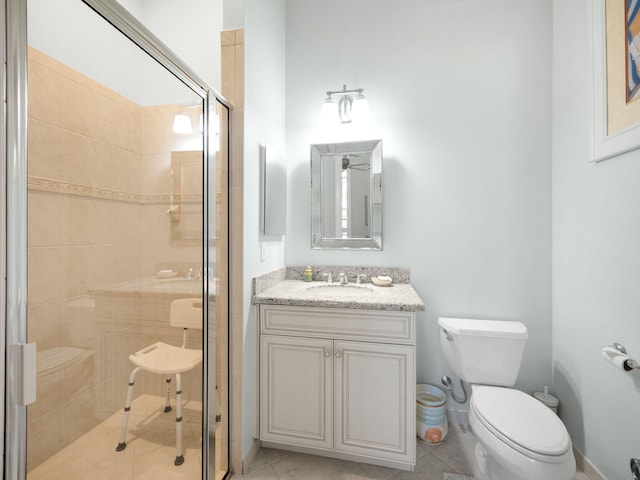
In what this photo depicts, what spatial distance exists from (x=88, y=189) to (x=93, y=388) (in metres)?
0.60

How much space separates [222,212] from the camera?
146 centimetres

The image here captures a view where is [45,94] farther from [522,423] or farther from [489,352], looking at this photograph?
[489,352]

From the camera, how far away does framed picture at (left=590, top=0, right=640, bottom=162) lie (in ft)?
4.00

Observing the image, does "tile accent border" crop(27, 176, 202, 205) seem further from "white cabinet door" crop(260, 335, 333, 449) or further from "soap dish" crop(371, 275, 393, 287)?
"soap dish" crop(371, 275, 393, 287)

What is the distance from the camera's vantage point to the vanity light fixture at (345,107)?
6.63 ft

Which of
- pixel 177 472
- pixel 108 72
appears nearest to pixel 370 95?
pixel 108 72

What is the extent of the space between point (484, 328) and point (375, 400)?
732 millimetres

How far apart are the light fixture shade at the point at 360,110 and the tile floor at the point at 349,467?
2081mm

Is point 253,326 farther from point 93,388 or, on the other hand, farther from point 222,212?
point 93,388

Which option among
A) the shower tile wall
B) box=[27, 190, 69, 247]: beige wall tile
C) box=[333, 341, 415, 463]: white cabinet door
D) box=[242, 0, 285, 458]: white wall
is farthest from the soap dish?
box=[27, 190, 69, 247]: beige wall tile

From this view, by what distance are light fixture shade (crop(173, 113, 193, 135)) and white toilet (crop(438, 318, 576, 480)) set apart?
5.51ft

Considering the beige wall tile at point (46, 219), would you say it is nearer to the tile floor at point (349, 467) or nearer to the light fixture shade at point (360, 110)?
the tile floor at point (349, 467)

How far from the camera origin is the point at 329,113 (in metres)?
2.08

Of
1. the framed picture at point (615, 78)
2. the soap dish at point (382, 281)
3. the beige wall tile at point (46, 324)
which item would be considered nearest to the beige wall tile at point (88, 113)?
the beige wall tile at point (46, 324)
